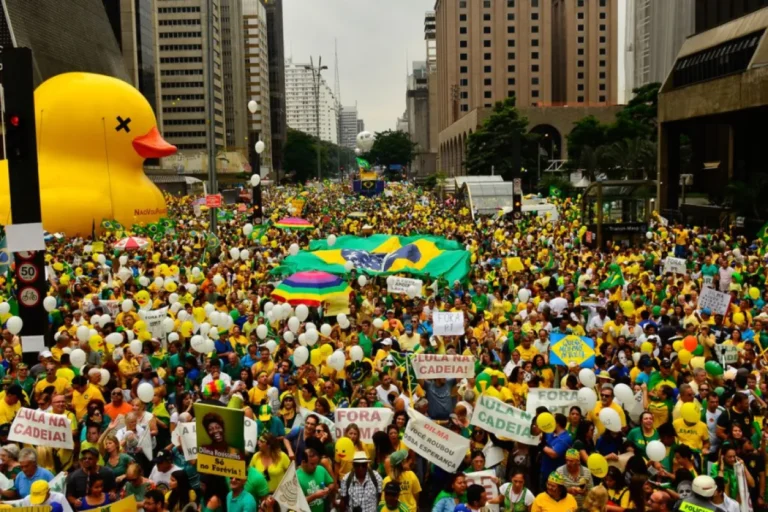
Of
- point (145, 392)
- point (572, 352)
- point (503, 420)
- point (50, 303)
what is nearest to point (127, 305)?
point (50, 303)

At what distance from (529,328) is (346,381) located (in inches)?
123

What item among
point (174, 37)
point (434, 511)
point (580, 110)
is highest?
point (174, 37)

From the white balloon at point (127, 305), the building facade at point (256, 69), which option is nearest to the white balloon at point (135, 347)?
the white balloon at point (127, 305)

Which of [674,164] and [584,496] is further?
[674,164]

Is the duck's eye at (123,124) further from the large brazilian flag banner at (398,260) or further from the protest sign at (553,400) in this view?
the protest sign at (553,400)

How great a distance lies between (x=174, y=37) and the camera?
119 meters

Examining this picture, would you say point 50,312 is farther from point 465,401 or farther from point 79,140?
point 79,140

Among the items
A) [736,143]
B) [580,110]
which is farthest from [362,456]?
[580,110]

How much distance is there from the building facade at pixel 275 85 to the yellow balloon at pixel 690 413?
479 feet

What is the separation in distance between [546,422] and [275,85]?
6243 inches

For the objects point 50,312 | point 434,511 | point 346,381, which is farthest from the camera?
point 50,312

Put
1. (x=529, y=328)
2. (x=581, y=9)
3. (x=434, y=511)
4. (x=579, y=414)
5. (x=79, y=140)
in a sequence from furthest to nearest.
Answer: (x=581, y=9) → (x=79, y=140) → (x=529, y=328) → (x=579, y=414) → (x=434, y=511)

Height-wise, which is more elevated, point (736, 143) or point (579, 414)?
point (736, 143)

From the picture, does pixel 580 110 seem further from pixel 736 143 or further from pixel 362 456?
pixel 362 456
